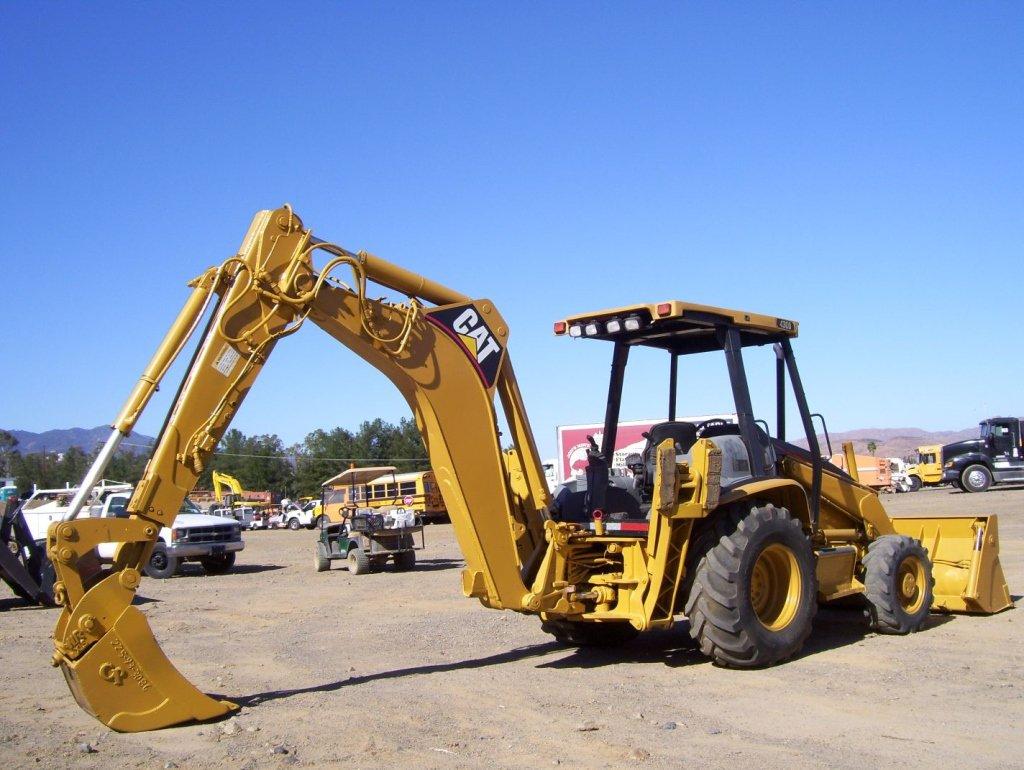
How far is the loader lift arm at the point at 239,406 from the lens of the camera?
238 inches

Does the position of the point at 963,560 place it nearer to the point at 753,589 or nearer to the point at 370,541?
the point at 753,589

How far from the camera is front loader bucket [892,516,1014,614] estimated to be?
10203 millimetres

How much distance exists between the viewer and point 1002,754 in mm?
5418

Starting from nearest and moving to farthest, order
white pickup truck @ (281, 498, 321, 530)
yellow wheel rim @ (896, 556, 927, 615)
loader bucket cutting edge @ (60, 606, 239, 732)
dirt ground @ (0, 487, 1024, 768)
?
dirt ground @ (0, 487, 1024, 768) → loader bucket cutting edge @ (60, 606, 239, 732) → yellow wheel rim @ (896, 556, 927, 615) → white pickup truck @ (281, 498, 321, 530)

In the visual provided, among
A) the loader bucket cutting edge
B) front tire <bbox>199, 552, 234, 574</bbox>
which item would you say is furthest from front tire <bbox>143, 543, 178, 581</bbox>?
the loader bucket cutting edge

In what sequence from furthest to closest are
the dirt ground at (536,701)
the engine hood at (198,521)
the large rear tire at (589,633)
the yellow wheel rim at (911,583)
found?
the engine hood at (198,521), the yellow wheel rim at (911,583), the large rear tire at (589,633), the dirt ground at (536,701)

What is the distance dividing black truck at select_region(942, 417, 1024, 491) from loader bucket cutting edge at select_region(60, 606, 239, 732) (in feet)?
118

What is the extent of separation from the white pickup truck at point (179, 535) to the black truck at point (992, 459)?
27690 millimetres

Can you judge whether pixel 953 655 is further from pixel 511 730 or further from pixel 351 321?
pixel 351 321

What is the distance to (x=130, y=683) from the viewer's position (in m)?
6.10

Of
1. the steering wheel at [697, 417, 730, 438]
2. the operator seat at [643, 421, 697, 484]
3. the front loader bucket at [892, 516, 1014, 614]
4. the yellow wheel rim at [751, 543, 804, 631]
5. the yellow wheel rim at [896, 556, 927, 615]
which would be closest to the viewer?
the yellow wheel rim at [751, 543, 804, 631]

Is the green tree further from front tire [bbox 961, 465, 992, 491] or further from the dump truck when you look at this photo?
front tire [bbox 961, 465, 992, 491]

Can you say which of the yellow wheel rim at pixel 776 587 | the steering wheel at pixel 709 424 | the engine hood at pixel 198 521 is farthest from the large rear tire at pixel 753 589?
the engine hood at pixel 198 521

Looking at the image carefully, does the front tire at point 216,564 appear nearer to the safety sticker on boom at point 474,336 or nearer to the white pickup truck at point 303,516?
the safety sticker on boom at point 474,336
